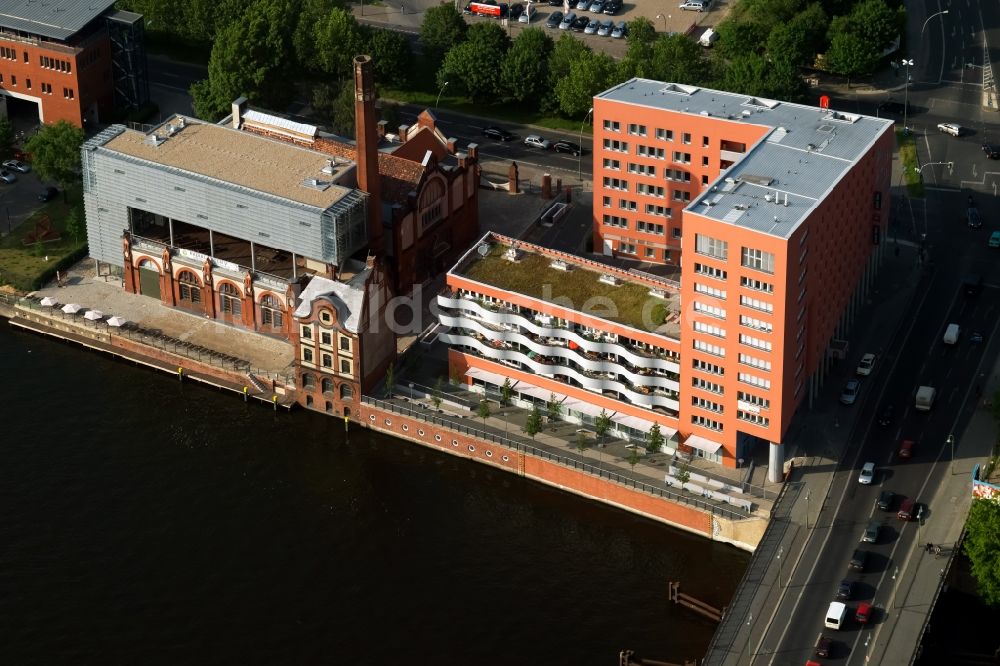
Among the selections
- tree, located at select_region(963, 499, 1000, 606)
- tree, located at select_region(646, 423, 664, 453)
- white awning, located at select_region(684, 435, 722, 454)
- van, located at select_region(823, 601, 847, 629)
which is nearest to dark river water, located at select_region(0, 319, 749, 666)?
tree, located at select_region(646, 423, 664, 453)

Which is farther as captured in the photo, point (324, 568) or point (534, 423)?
point (534, 423)

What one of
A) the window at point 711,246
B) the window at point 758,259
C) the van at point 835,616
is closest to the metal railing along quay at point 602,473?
the van at point 835,616

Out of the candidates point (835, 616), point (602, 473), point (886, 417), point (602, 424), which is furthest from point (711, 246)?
point (835, 616)

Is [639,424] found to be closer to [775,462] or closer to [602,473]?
[602,473]

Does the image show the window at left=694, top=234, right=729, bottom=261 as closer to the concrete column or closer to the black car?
the concrete column

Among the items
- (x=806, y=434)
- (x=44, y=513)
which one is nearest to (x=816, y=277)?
(x=806, y=434)

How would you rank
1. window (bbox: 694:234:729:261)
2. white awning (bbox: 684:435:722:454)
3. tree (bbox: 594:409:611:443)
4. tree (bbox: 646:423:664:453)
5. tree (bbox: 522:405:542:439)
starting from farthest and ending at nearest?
tree (bbox: 522:405:542:439)
tree (bbox: 594:409:611:443)
tree (bbox: 646:423:664:453)
white awning (bbox: 684:435:722:454)
window (bbox: 694:234:729:261)

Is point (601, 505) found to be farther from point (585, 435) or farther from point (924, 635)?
point (924, 635)

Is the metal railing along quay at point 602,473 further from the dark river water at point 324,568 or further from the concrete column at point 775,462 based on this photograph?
the concrete column at point 775,462
